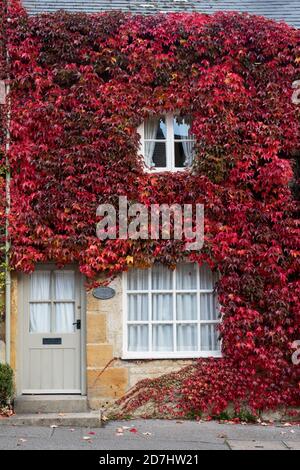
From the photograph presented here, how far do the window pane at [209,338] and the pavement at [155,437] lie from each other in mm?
1186

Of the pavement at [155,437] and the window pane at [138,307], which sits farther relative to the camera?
the window pane at [138,307]

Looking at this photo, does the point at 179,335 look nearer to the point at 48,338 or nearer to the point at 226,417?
the point at 226,417

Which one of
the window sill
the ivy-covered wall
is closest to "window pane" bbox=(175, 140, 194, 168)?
the window sill

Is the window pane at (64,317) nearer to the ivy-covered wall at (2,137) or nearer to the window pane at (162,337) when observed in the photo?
the ivy-covered wall at (2,137)

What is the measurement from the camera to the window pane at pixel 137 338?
920 centimetres

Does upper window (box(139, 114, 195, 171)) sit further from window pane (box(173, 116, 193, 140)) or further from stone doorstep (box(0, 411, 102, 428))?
stone doorstep (box(0, 411, 102, 428))

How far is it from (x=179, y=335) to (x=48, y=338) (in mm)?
2094

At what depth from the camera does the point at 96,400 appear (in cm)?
888

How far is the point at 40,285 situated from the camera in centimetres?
939

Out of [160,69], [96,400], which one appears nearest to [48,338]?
[96,400]

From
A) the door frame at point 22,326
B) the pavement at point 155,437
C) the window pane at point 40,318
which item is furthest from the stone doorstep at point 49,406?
the window pane at point 40,318

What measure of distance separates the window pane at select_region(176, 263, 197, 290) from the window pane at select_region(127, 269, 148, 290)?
0.54 metres

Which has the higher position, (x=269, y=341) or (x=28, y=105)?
(x=28, y=105)

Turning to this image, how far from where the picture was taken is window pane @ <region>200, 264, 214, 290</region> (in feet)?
30.8
